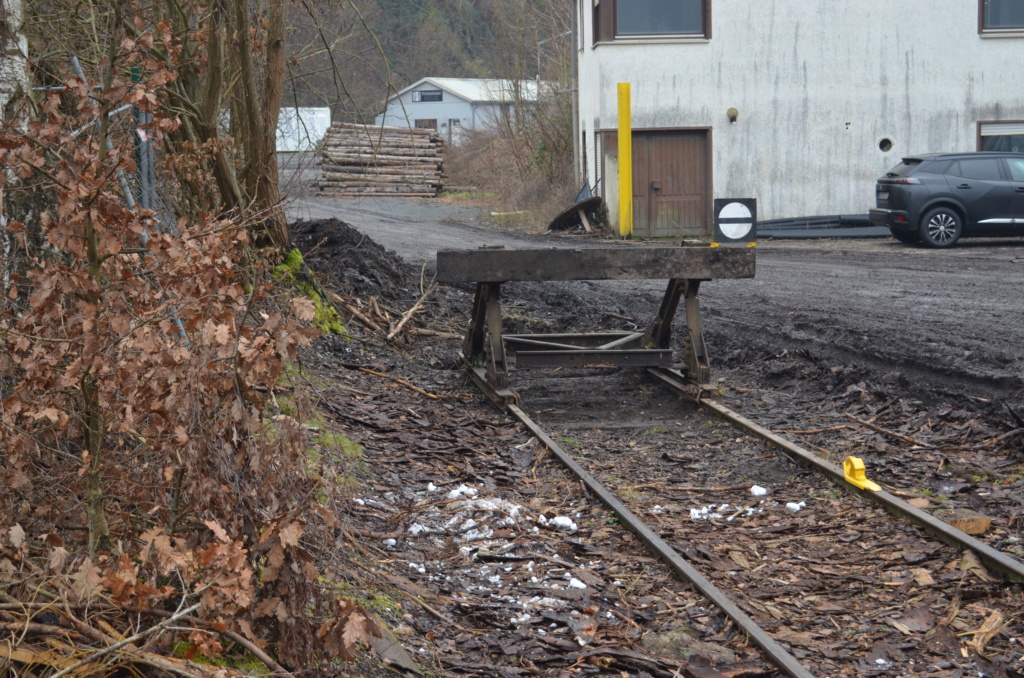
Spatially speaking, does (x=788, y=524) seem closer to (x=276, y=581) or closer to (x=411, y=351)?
(x=276, y=581)

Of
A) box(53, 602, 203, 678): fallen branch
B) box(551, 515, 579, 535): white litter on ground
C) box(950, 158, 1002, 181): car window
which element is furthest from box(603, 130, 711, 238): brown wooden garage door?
box(53, 602, 203, 678): fallen branch

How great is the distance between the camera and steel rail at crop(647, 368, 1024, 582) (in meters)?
5.19

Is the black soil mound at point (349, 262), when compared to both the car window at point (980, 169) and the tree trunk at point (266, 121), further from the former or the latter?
the car window at point (980, 169)

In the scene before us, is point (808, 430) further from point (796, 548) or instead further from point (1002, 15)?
point (1002, 15)

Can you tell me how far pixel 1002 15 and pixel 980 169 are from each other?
6.97m

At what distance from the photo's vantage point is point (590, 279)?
8.97m

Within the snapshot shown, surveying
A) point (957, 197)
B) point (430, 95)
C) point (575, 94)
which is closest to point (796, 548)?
point (957, 197)

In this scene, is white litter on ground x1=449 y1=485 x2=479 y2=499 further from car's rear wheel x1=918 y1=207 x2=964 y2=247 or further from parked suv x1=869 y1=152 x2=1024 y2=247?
car's rear wheel x1=918 y1=207 x2=964 y2=247

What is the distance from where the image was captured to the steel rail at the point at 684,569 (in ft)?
14.3

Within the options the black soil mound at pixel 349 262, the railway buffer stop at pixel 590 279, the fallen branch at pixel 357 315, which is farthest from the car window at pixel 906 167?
the fallen branch at pixel 357 315

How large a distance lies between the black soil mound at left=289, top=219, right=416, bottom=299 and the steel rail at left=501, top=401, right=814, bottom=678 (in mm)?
5872

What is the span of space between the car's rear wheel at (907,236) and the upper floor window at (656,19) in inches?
268

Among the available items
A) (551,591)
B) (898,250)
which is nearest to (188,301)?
(551,591)

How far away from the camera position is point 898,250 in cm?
2084
